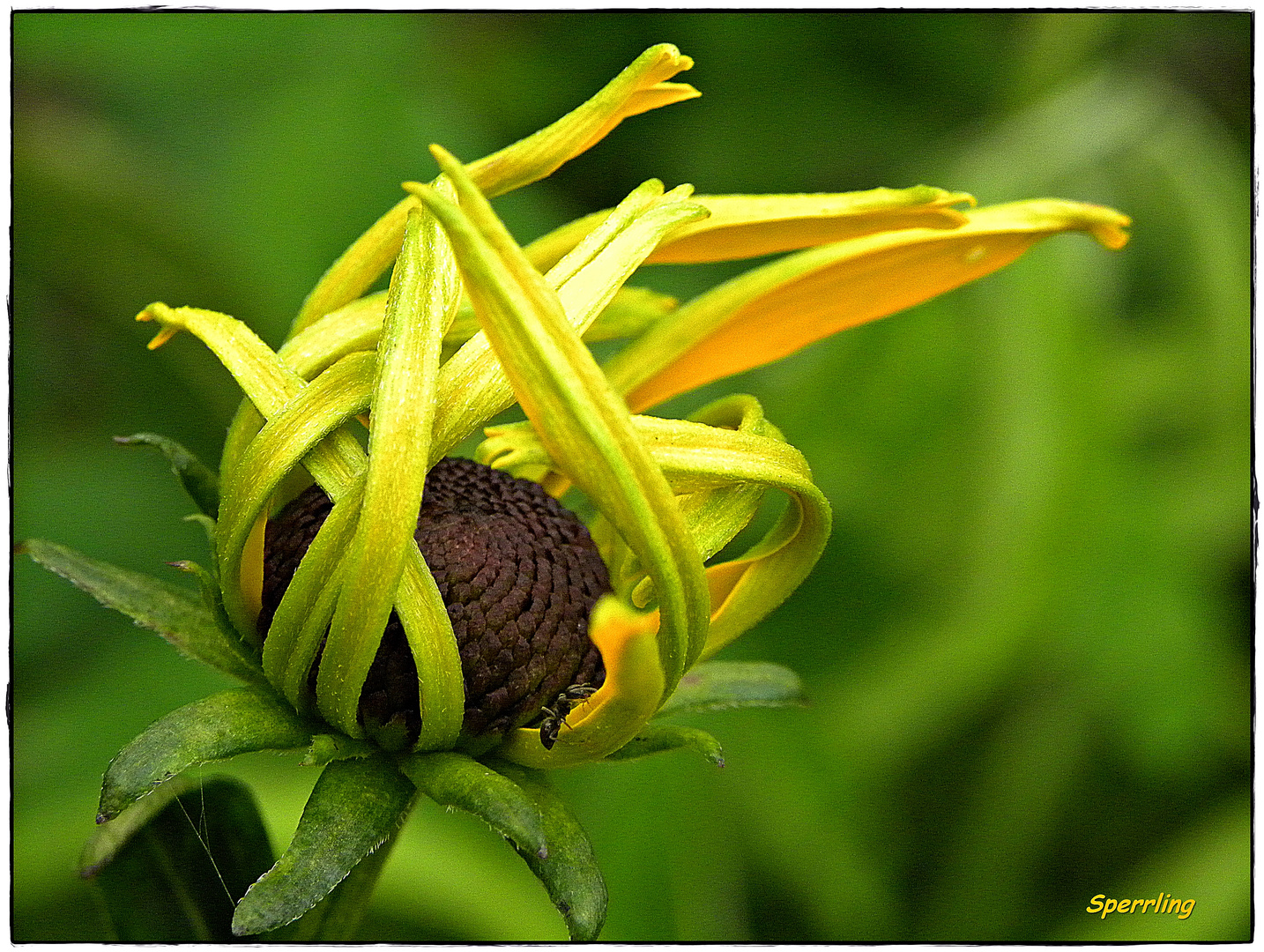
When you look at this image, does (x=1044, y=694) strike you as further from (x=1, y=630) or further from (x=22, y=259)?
(x=22, y=259)

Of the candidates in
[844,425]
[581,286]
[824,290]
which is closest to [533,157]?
[581,286]

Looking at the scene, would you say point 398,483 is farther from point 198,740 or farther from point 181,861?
point 181,861

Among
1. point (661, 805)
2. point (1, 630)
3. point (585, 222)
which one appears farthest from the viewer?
point (661, 805)

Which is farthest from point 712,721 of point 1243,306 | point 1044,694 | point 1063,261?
point 1243,306

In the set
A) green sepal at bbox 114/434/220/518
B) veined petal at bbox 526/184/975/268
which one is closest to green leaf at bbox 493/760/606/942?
green sepal at bbox 114/434/220/518

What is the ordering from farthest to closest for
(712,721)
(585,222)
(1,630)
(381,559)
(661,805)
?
(712,721) → (661,805) → (1,630) → (585,222) → (381,559)

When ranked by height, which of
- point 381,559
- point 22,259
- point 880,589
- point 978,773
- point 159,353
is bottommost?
point 978,773

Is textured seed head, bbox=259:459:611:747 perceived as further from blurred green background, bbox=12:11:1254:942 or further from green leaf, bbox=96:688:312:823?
blurred green background, bbox=12:11:1254:942

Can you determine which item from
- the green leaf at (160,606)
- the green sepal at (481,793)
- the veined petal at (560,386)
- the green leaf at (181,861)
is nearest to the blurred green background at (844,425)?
Result: the green leaf at (181,861)
